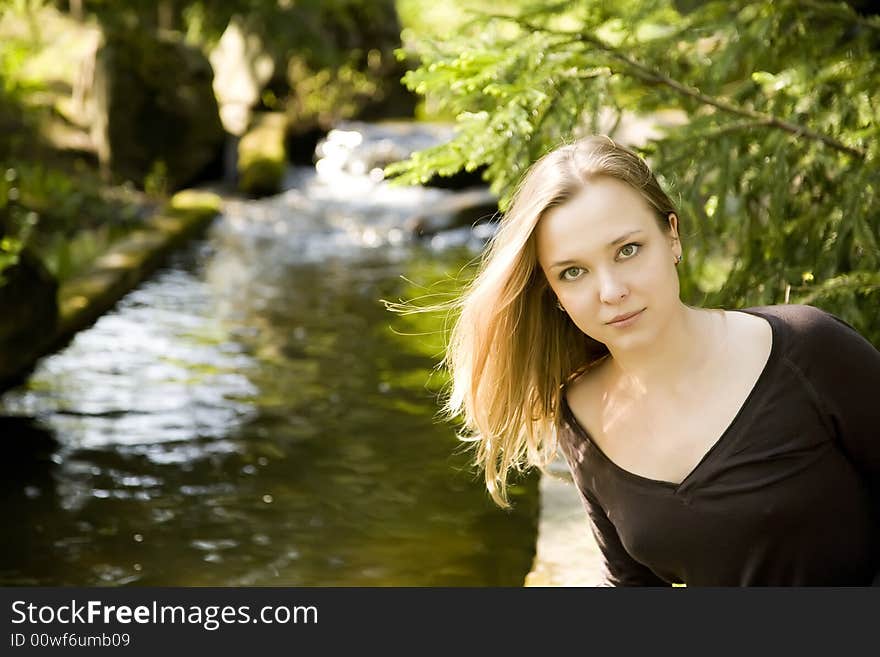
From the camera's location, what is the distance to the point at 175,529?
17.7 feet

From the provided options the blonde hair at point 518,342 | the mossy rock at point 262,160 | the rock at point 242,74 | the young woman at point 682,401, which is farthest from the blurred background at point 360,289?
the rock at point 242,74

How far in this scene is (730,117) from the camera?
401 centimetres

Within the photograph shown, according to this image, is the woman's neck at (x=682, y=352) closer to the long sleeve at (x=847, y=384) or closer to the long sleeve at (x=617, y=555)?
the long sleeve at (x=847, y=384)

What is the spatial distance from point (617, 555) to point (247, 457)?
159 inches

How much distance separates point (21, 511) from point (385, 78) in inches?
712

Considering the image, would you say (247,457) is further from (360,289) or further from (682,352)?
(360,289)

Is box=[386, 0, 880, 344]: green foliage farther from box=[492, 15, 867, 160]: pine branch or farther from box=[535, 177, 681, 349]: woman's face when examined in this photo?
box=[535, 177, 681, 349]: woman's face

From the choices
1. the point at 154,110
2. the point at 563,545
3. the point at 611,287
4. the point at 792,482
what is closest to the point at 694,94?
the point at 563,545

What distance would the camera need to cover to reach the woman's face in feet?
7.63

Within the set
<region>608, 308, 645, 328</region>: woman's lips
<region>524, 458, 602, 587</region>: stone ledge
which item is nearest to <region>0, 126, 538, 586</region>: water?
<region>524, 458, 602, 587</region>: stone ledge

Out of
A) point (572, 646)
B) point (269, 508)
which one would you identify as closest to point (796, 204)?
point (572, 646)

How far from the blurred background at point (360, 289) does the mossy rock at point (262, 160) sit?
2289 millimetres

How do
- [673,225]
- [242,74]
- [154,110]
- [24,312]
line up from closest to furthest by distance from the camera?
[673,225]
[24,312]
[154,110]
[242,74]

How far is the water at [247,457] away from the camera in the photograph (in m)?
5.09
